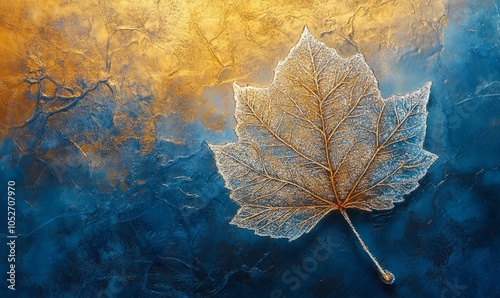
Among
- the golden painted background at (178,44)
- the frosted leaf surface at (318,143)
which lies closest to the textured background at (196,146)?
the golden painted background at (178,44)

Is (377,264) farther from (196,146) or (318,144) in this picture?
(196,146)

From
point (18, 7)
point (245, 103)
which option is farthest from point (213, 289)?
point (18, 7)

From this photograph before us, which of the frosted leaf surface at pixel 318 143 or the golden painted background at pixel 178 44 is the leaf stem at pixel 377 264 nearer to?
the frosted leaf surface at pixel 318 143

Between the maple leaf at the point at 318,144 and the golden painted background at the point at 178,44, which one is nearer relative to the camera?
the maple leaf at the point at 318,144

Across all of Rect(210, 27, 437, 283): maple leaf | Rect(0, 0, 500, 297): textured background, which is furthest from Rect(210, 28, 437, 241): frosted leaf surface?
Rect(0, 0, 500, 297): textured background

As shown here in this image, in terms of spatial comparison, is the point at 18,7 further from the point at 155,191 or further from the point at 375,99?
the point at 375,99

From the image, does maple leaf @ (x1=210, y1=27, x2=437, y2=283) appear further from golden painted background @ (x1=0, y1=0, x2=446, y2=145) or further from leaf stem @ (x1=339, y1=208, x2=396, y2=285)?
golden painted background @ (x1=0, y1=0, x2=446, y2=145)

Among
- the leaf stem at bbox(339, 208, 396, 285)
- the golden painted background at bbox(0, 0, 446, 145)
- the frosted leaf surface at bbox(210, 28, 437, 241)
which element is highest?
the golden painted background at bbox(0, 0, 446, 145)

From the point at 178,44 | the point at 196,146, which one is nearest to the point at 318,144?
the point at 196,146
